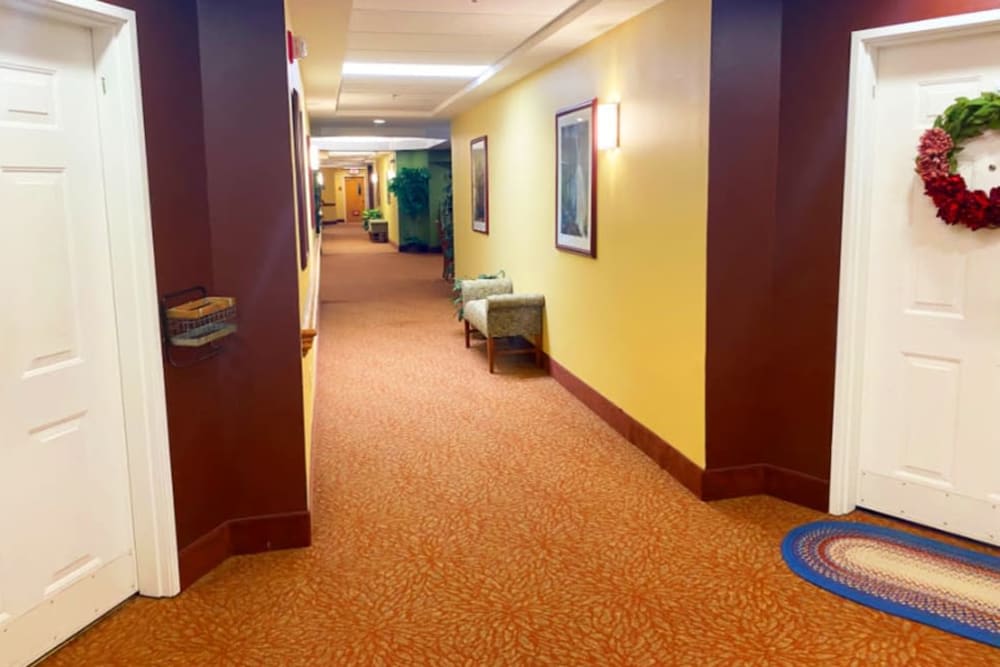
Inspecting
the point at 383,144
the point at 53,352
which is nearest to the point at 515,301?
the point at 53,352

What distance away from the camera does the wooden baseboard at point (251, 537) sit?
3.10 metres

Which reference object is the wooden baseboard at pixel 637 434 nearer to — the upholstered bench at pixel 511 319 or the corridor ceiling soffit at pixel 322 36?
the upholstered bench at pixel 511 319

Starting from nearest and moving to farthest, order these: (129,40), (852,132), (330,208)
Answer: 1. (129,40)
2. (852,132)
3. (330,208)

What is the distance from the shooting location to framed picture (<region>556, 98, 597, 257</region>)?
16.6 feet

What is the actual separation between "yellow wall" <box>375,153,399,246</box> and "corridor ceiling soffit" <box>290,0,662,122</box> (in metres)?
11.3

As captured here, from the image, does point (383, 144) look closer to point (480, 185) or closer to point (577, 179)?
point (480, 185)

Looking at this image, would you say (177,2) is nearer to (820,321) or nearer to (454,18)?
(454,18)

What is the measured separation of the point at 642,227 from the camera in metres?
4.36

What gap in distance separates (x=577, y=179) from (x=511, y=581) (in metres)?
3.11

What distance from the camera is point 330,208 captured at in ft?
110

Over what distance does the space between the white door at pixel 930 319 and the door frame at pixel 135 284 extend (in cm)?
289

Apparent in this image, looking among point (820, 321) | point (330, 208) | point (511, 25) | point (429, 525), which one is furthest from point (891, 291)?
point (330, 208)

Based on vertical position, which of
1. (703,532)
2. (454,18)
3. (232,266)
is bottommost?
(703,532)

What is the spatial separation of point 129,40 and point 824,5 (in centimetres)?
272
